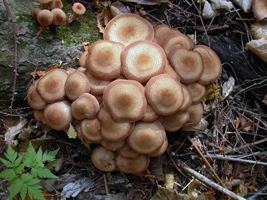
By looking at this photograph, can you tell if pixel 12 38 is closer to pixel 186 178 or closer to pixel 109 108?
pixel 109 108

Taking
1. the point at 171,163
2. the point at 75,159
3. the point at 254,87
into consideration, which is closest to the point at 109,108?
the point at 75,159

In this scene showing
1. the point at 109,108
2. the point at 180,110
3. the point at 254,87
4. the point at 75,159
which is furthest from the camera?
the point at 254,87

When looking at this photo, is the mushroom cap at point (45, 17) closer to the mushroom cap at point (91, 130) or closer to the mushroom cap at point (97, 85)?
the mushroom cap at point (97, 85)

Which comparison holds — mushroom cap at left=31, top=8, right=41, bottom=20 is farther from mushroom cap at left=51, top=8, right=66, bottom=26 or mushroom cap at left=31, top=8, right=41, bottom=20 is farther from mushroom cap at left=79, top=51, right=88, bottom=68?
mushroom cap at left=79, top=51, right=88, bottom=68

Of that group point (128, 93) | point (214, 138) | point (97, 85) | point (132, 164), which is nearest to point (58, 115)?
point (97, 85)

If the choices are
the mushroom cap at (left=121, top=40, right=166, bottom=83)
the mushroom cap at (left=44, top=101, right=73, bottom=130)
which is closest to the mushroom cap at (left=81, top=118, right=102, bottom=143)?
the mushroom cap at (left=44, top=101, right=73, bottom=130)

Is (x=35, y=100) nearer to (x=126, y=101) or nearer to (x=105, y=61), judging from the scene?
(x=105, y=61)
